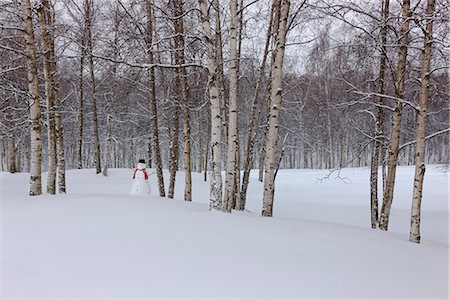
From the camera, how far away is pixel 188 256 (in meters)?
3.78

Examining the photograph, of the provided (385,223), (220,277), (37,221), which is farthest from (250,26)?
(220,277)

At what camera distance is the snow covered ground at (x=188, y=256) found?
3049 millimetres

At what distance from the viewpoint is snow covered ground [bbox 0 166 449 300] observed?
10.0 ft

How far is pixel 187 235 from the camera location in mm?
4539

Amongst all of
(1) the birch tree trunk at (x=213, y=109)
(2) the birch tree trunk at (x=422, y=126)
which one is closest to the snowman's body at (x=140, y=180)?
(1) the birch tree trunk at (x=213, y=109)

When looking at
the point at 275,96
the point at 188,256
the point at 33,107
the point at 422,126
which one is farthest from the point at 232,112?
the point at 33,107

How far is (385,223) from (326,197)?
8.68 metres

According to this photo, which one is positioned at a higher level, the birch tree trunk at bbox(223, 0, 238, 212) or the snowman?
the birch tree trunk at bbox(223, 0, 238, 212)

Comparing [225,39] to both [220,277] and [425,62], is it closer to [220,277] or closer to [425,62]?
[425,62]

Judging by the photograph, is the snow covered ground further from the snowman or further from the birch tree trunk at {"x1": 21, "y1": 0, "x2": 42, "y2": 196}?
the snowman

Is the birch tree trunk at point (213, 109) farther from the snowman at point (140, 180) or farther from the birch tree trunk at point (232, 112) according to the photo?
the snowman at point (140, 180)

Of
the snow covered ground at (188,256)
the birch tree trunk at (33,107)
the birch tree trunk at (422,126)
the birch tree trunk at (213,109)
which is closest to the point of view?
the snow covered ground at (188,256)

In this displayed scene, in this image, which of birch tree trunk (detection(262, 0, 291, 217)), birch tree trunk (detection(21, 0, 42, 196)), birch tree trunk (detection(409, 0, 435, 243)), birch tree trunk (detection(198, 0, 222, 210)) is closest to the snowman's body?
birch tree trunk (detection(21, 0, 42, 196))

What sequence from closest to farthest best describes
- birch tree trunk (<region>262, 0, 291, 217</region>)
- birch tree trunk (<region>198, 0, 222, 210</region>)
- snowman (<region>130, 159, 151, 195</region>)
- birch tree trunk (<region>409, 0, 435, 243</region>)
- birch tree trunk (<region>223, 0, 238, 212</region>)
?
birch tree trunk (<region>409, 0, 435, 243</region>) < birch tree trunk (<region>198, 0, 222, 210</region>) < birch tree trunk (<region>223, 0, 238, 212</region>) < birch tree trunk (<region>262, 0, 291, 217</region>) < snowman (<region>130, 159, 151, 195</region>)
